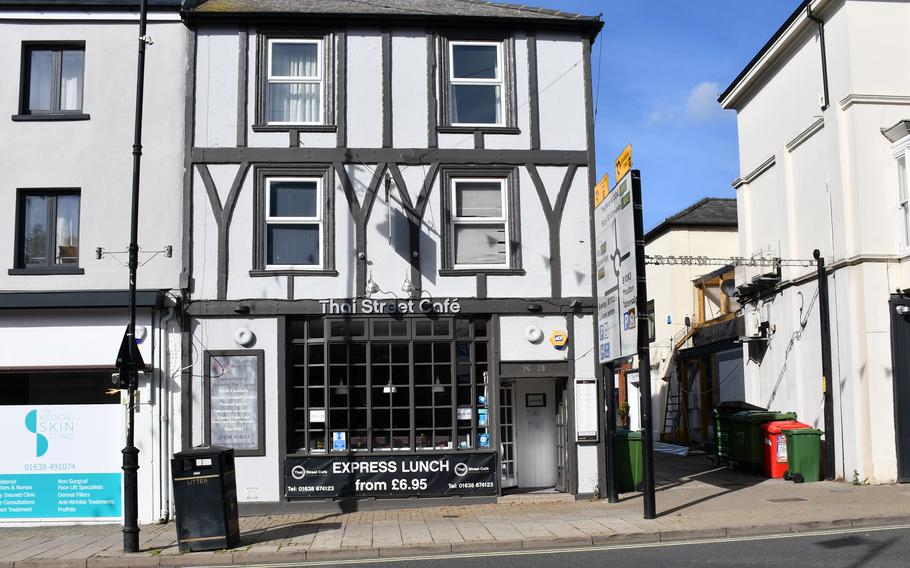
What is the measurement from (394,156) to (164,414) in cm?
599

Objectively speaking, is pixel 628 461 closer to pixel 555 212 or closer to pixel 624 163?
pixel 555 212

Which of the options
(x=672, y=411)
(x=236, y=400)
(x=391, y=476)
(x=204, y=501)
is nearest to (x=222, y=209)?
(x=236, y=400)

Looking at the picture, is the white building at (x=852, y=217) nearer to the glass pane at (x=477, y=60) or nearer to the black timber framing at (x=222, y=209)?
the glass pane at (x=477, y=60)

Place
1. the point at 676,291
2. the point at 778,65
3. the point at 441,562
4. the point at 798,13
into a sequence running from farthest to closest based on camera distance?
the point at 676,291 → the point at 778,65 → the point at 798,13 → the point at 441,562

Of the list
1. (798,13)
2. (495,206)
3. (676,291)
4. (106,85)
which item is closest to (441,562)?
(495,206)

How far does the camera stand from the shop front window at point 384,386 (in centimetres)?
1562

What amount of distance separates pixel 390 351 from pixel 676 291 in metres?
16.8

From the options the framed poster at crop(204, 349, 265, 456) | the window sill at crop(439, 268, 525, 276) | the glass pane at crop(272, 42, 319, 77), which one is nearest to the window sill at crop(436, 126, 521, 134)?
the window sill at crop(439, 268, 525, 276)

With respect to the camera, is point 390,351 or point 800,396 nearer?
point 390,351

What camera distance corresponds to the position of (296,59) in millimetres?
16453

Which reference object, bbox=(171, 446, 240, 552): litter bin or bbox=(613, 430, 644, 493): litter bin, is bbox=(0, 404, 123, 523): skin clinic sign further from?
bbox=(613, 430, 644, 493): litter bin

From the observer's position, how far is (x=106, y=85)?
15.9 metres

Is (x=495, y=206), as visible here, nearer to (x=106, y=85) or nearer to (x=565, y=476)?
(x=565, y=476)

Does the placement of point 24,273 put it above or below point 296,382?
above
